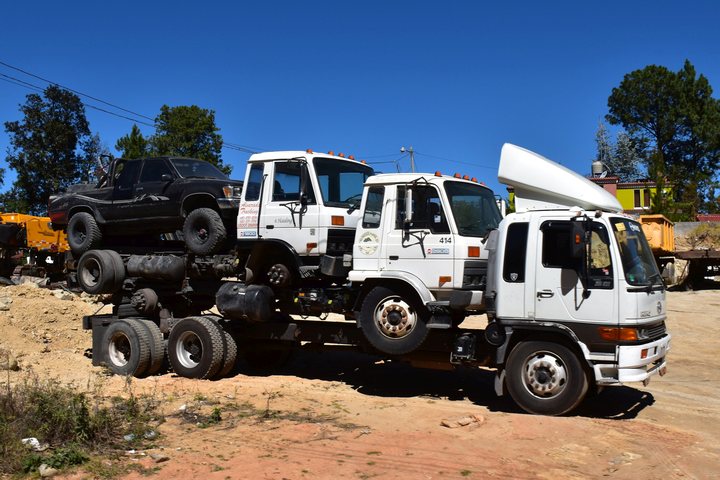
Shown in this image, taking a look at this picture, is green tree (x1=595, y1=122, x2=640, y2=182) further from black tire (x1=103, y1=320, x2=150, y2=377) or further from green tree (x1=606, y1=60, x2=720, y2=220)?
black tire (x1=103, y1=320, x2=150, y2=377)

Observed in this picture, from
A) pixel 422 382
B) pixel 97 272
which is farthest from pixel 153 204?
pixel 422 382

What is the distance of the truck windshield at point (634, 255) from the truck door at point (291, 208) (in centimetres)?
422

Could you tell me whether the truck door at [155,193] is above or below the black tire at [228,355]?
A: above

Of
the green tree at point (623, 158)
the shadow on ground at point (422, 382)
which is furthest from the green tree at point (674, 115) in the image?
the shadow on ground at point (422, 382)

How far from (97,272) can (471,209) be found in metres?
7.06

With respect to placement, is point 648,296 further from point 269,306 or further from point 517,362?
point 269,306

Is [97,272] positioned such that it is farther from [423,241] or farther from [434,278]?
[434,278]

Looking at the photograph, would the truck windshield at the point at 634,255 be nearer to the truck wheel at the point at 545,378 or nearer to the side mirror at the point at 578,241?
the side mirror at the point at 578,241

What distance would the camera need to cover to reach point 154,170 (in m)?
12.3

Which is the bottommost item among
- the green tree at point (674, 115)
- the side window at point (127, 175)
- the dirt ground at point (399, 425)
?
the dirt ground at point (399, 425)

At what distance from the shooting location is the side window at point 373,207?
9.95 meters

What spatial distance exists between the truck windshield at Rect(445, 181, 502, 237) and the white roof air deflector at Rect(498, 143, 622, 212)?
44 cm

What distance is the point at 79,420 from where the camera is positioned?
7.12 meters

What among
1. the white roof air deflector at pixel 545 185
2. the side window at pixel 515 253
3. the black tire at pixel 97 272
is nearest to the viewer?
the side window at pixel 515 253
